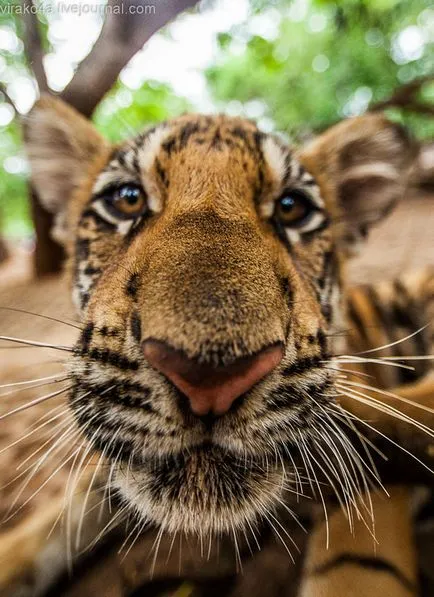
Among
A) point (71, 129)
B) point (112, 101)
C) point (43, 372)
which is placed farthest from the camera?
point (112, 101)

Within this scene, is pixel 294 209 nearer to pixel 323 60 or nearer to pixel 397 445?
pixel 397 445

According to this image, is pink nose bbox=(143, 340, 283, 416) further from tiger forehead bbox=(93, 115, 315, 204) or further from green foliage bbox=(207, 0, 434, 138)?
green foliage bbox=(207, 0, 434, 138)

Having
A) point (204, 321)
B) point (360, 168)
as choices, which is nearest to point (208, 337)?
point (204, 321)

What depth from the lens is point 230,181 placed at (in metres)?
0.92

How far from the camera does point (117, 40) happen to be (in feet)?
4.29

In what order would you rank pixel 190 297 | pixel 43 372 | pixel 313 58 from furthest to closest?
pixel 313 58 < pixel 43 372 < pixel 190 297

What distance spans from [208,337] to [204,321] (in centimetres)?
3

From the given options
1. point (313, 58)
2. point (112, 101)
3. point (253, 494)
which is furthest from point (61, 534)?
point (313, 58)

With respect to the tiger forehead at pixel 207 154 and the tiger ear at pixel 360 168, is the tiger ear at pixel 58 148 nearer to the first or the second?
the tiger forehead at pixel 207 154

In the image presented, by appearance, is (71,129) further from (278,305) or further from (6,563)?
(6,563)

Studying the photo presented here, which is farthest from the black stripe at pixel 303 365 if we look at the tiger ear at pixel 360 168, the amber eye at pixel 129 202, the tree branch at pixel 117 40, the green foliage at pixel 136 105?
the green foliage at pixel 136 105

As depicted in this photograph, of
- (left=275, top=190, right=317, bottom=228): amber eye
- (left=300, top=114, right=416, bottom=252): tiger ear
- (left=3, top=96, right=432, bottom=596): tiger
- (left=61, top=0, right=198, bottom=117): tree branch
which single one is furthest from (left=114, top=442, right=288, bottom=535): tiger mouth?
(left=61, top=0, right=198, bottom=117): tree branch

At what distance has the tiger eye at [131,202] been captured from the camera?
3.29ft

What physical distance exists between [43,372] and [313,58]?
4.50 m
